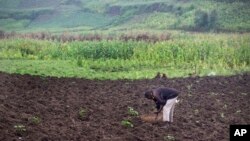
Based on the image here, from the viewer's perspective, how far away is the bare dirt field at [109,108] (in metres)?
11.4

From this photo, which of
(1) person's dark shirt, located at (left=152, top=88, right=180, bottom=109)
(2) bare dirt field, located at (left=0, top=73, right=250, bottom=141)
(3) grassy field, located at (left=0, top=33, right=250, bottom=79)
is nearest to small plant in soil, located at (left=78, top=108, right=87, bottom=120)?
(2) bare dirt field, located at (left=0, top=73, right=250, bottom=141)

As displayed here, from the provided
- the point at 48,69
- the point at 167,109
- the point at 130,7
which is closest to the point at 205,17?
the point at 130,7

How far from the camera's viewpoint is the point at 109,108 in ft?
48.6

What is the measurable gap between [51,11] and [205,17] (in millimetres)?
21935

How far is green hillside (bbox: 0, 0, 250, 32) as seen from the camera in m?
54.3

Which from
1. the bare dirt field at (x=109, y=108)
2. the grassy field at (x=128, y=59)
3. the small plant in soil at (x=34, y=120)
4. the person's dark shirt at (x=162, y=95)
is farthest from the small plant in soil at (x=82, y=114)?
the grassy field at (x=128, y=59)

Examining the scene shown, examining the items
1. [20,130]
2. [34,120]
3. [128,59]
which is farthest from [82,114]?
[128,59]

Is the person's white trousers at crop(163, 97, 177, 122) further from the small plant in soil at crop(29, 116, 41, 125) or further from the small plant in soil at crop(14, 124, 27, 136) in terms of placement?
the small plant in soil at crop(14, 124, 27, 136)

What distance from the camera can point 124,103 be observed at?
15844 mm

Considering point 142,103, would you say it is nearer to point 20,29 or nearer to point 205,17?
point 205,17

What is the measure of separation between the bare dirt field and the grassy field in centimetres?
357

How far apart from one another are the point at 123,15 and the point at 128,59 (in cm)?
3425

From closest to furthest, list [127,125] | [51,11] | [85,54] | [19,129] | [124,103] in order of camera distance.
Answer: [19,129] → [127,125] → [124,103] → [85,54] → [51,11]

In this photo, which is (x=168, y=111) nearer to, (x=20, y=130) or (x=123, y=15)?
(x=20, y=130)
